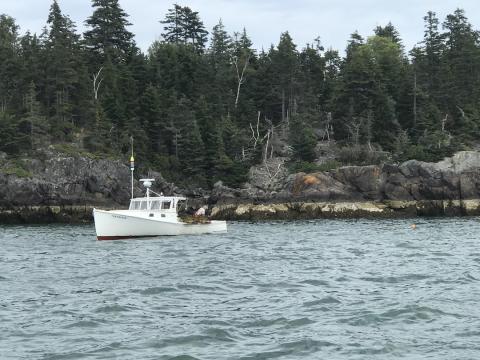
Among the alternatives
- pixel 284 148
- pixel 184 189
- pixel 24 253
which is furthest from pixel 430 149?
pixel 24 253

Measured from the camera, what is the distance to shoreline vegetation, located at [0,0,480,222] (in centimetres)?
7119

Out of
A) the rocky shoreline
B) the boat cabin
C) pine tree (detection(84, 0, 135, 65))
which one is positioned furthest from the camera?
pine tree (detection(84, 0, 135, 65))

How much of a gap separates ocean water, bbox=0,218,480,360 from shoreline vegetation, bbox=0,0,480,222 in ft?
116

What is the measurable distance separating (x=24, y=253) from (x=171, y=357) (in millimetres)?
23036

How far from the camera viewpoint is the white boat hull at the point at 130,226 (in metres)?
43.1

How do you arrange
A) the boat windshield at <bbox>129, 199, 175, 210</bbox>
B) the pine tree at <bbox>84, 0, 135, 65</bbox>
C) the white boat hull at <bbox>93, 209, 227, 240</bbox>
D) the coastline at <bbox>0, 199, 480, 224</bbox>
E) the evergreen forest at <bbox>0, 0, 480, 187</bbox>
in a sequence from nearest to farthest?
the white boat hull at <bbox>93, 209, 227, 240</bbox> < the boat windshield at <bbox>129, 199, 175, 210</bbox> < the coastline at <bbox>0, 199, 480, 224</bbox> < the evergreen forest at <bbox>0, 0, 480, 187</bbox> < the pine tree at <bbox>84, 0, 135, 65</bbox>

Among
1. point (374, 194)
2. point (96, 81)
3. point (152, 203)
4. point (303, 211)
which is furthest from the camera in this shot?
point (96, 81)

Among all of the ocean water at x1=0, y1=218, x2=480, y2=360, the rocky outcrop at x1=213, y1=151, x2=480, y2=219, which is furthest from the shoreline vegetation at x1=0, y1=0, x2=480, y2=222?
the ocean water at x1=0, y1=218, x2=480, y2=360

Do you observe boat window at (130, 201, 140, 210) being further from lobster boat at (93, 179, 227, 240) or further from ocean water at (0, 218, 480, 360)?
ocean water at (0, 218, 480, 360)

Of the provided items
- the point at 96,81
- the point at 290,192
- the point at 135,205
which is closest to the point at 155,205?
the point at 135,205

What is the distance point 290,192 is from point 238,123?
2622cm

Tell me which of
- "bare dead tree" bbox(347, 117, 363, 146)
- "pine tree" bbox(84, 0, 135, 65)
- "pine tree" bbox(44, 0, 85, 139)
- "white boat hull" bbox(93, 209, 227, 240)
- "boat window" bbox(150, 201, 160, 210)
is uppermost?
"pine tree" bbox(84, 0, 135, 65)

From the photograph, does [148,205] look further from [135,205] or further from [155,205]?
[135,205]

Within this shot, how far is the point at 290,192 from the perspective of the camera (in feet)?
242
